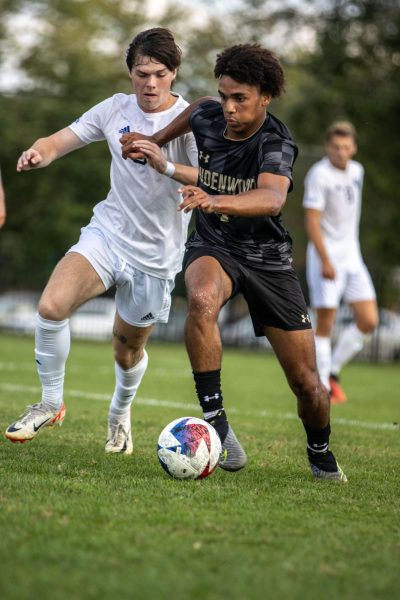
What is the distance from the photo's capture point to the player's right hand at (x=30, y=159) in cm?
604

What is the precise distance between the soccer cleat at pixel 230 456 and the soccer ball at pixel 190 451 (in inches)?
4.5

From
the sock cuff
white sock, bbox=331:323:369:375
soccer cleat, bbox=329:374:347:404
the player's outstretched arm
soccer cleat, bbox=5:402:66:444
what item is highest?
the player's outstretched arm

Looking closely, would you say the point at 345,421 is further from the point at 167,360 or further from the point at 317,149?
the point at 317,149

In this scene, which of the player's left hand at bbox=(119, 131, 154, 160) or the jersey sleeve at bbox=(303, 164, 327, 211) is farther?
the jersey sleeve at bbox=(303, 164, 327, 211)

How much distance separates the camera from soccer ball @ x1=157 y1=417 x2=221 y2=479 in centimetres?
522

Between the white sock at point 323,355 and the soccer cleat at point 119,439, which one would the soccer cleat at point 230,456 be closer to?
the soccer cleat at point 119,439

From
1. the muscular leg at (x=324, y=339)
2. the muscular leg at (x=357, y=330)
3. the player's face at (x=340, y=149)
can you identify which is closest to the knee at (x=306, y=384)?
the muscular leg at (x=324, y=339)

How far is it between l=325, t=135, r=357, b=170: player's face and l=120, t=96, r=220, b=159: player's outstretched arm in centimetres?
484

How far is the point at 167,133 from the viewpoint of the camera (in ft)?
20.3

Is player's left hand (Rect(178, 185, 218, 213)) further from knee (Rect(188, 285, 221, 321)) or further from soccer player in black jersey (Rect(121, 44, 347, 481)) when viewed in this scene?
knee (Rect(188, 285, 221, 321))

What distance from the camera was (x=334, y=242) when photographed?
36.5 feet

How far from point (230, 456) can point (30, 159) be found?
7.22ft

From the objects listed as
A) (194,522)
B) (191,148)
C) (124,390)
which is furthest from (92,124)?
(194,522)

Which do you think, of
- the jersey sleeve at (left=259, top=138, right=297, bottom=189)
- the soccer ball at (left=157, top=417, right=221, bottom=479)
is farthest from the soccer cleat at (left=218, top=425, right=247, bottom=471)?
the jersey sleeve at (left=259, top=138, right=297, bottom=189)
